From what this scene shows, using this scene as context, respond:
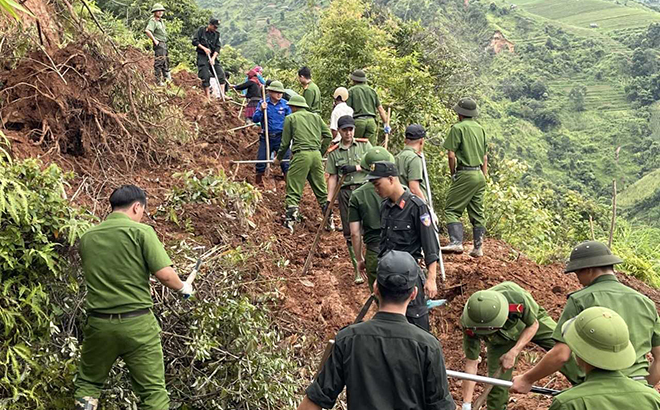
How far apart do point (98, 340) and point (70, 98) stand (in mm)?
4264

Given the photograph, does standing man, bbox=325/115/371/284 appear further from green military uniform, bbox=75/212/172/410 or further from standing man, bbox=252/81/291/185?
green military uniform, bbox=75/212/172/410

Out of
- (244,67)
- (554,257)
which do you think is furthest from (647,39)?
(554,257)

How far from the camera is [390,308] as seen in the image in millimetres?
3045

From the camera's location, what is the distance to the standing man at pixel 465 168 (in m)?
7.48

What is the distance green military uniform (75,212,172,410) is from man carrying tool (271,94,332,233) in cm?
423

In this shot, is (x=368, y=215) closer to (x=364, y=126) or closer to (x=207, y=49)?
(x=364, y=126)

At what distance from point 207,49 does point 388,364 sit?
32.5ft

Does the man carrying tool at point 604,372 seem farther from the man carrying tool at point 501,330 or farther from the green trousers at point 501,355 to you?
the green trousers at point 501,355

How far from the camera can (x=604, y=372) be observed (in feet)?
9.57

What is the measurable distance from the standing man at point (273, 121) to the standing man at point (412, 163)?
9.95ft

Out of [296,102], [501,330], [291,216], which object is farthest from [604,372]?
[296,102]

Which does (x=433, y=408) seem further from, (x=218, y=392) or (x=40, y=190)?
(x=40, y=190)

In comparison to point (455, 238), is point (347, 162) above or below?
above

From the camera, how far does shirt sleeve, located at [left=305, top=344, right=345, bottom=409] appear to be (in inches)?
120
